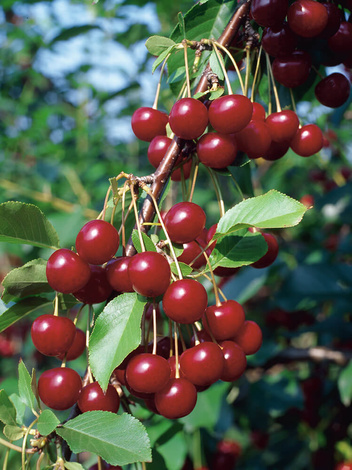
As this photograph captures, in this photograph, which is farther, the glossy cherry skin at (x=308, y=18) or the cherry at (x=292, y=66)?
the cherry at (x=292, y=66)

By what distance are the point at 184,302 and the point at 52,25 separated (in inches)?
173

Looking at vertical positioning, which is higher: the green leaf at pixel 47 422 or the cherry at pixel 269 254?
the cherry at pixel 269 254

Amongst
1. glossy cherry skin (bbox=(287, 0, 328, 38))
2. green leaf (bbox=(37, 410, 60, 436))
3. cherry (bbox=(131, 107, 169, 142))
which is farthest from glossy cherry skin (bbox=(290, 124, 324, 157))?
green leaf (bbox=(37, 410, 60, 436))

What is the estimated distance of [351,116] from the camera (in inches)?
132

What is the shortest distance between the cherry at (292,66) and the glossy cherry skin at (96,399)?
765mm

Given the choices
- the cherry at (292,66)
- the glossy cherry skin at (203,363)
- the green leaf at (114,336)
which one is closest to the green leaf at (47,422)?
the green leaf at (114,336)

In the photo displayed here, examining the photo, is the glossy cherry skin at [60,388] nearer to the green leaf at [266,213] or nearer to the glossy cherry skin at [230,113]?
the green leaf at [266,213]

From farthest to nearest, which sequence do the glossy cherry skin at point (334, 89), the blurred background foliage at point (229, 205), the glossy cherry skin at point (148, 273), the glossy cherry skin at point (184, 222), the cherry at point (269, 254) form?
the blurred background foliage at point (229, 205)
the glossy cherry skin at point (334, 89)
the cherry at point (269, 254)
the glossy cherry skin at point (184, 222)
the glossy cherry skin at point (148, 273)

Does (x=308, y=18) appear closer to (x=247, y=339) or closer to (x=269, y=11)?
(x=269, y=11)

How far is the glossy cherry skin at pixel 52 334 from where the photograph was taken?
81 cm

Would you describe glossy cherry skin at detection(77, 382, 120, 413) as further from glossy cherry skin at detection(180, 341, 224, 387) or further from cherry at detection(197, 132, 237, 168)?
cherry at detection(197, 132, 237, 168)

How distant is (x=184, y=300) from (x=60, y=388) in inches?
11.3

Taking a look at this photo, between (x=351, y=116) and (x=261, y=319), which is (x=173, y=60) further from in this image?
(x=351, y=116)

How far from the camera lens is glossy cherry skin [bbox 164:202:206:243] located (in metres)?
0.83
